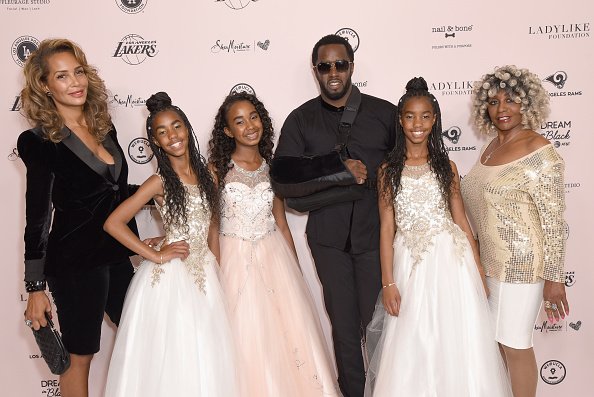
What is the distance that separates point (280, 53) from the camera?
10.4ft

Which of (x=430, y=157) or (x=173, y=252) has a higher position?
(x=430, y=157)

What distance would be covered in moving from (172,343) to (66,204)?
0.81m

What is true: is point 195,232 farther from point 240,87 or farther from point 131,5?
point 131,5

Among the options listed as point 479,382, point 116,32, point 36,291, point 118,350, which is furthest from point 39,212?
point 479,382

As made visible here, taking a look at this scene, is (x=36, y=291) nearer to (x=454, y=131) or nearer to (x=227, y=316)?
(x=227, y=316)

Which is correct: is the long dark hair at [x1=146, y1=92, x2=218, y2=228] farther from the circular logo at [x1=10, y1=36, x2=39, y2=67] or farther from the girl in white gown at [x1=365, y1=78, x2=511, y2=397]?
the circular logo at [x1=10, y1=36, x2=39, y2=67]

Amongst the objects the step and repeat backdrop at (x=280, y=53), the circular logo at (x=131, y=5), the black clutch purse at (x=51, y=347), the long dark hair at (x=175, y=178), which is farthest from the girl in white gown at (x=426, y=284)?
the circular logo at (x=131, y=5)

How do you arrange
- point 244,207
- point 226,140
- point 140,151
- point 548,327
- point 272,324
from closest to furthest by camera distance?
point 272,324, point 244,207, point 226,140, point 140,151, point 548,327

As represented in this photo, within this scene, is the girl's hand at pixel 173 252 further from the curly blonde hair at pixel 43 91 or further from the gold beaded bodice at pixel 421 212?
the gold beaded bodice at pixel 421 212

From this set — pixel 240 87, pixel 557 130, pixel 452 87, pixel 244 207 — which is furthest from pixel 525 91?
pixel 240 87

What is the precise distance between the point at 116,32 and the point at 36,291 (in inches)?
63.6

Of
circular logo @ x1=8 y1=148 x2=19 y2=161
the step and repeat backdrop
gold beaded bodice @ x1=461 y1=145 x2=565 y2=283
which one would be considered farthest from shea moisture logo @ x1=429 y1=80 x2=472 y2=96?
circular logo @ x1=8 y1=148 x2=19 y2=161

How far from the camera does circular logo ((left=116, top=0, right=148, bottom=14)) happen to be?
312cm

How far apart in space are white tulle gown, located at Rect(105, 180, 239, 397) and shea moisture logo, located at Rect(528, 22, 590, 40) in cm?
239
